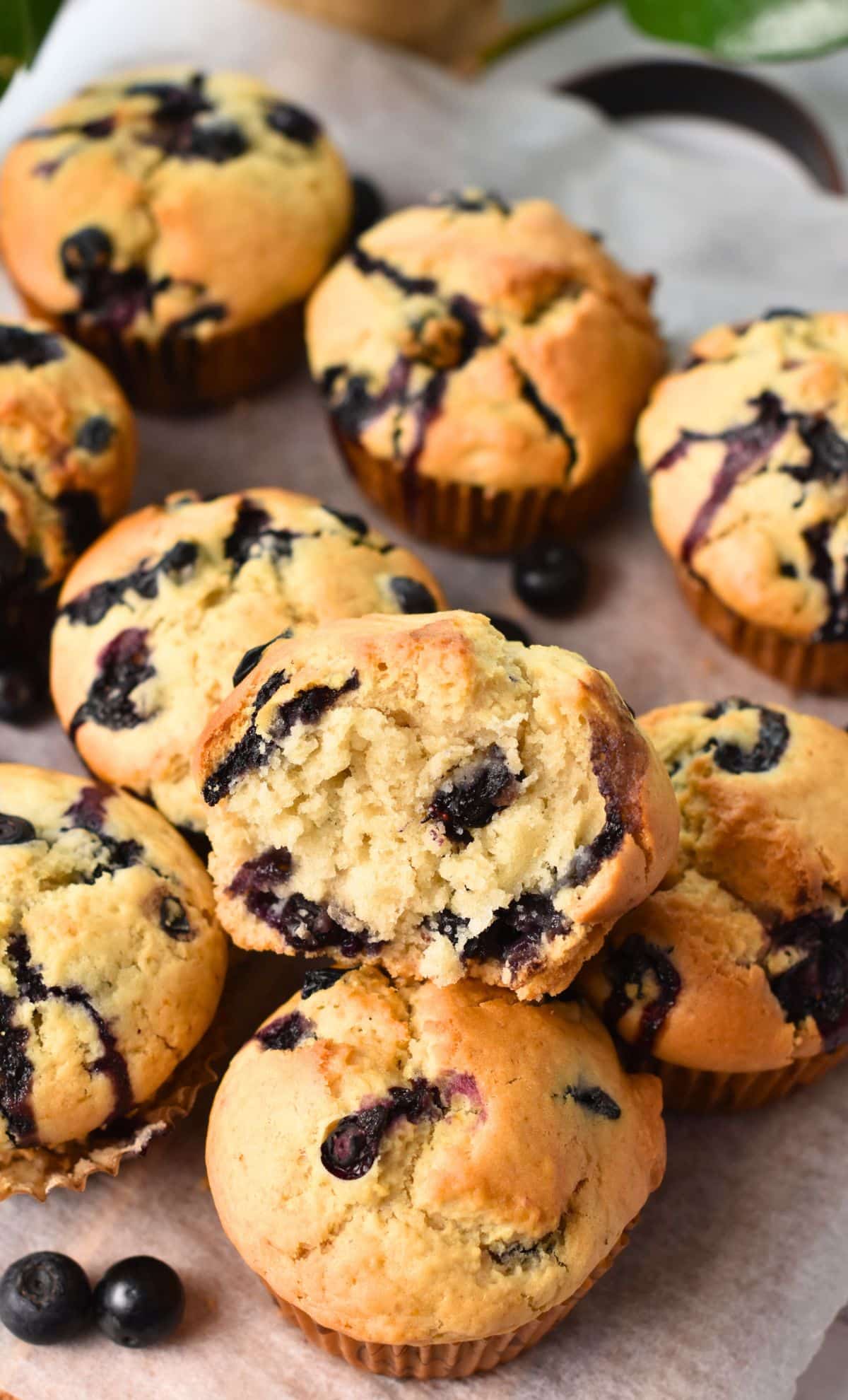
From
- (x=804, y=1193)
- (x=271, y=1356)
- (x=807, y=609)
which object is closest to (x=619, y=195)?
(x=807, y=609)

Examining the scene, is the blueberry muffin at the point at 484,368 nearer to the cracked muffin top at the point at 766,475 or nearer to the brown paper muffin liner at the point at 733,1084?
the cracked muffin top at the point at 766,475

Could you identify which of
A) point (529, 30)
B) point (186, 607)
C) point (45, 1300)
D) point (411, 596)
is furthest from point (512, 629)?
point (529, 30)

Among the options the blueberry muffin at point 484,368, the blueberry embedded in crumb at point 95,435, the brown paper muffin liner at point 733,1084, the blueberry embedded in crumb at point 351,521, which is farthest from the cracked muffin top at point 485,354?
the brown paper muffin liner at point 733,1084

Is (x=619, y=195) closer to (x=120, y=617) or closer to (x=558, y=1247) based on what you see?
(x=120, y=617)

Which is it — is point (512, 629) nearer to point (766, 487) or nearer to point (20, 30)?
point (766, 487)

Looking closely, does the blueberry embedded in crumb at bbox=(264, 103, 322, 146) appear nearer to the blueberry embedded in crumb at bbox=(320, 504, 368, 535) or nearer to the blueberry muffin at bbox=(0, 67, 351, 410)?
the blueberry muffin at bbox=(0, 67, 351, 410)

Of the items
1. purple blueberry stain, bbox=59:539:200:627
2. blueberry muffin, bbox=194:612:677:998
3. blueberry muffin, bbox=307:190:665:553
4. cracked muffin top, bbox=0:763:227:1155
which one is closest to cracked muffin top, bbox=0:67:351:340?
blueberry muffin, bbox=307:190:665:553

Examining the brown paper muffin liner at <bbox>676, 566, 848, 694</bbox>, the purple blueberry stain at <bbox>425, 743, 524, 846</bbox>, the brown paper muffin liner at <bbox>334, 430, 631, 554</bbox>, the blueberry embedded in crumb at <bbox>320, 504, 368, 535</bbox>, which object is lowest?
the brown paper muffin liner at <bbox>676, 566, 848, 694</bbox>

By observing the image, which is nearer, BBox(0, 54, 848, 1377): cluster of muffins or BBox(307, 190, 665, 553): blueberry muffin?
BBox(0, 54, 848, 1377): cluster of muffins
